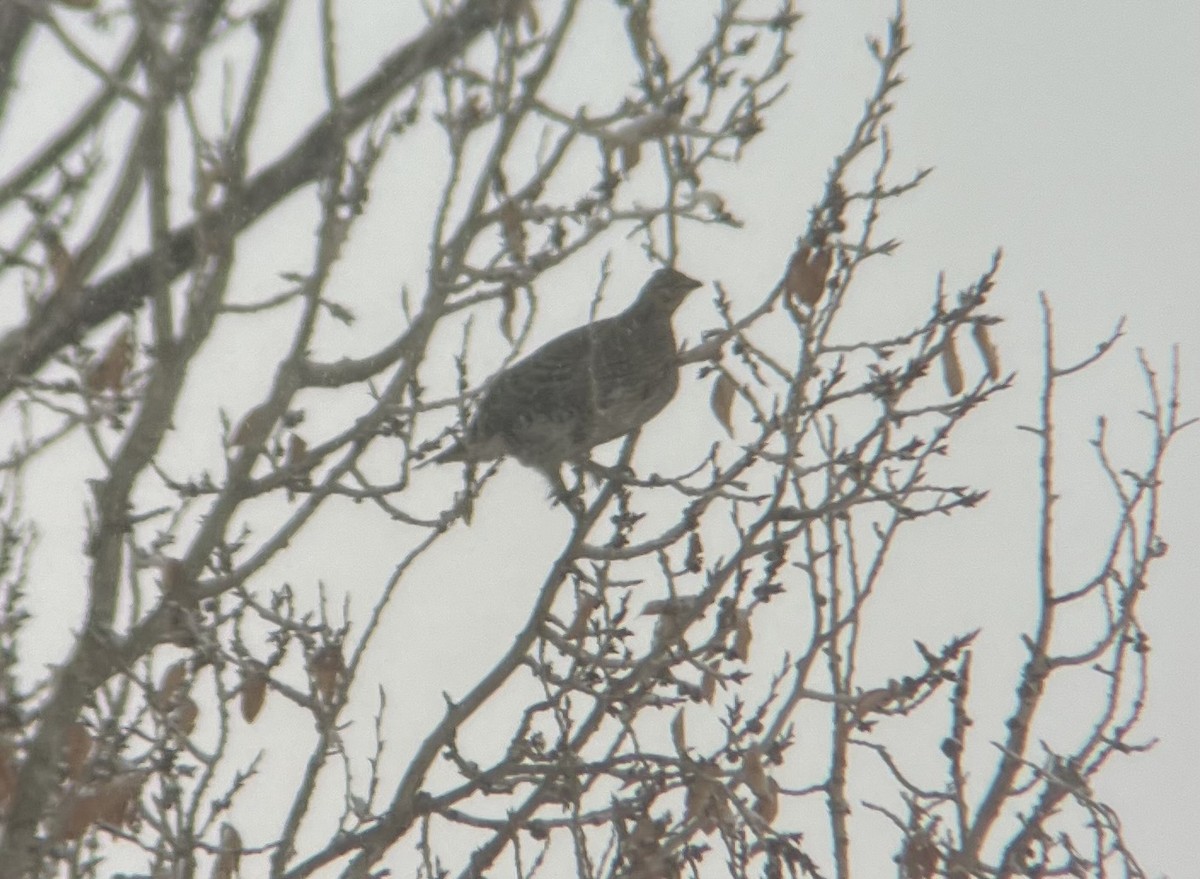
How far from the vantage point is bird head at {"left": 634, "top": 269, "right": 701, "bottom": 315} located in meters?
8.30

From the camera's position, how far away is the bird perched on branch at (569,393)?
7.31 metres

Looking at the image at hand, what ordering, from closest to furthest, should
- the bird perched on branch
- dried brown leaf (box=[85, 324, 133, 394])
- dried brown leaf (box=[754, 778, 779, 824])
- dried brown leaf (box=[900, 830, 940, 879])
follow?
dried brown leaf (box=[85, 324, 133, 394]) < dried brown leaf (box=[900, 830, 940, 879]) < dried brown leaf (box=[754, 778, 779, 824]) < the bird perched on branch

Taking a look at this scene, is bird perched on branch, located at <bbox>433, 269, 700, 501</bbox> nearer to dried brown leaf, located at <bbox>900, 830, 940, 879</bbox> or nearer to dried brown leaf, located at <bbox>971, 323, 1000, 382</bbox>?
dried brown leaf, located at <bbox>971, 323, 1000, 382</bbox>

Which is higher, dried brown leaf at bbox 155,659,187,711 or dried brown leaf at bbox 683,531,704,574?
dried brown leaf at bbox 683,531,704,574

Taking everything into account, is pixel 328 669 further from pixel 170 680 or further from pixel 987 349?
pixel 987 349

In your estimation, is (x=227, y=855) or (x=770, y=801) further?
(x=770, y=801)

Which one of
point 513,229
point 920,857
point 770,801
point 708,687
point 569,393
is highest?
point 569,393

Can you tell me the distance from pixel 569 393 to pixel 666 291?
101 centimetres

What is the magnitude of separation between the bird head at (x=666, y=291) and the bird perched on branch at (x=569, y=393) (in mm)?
135

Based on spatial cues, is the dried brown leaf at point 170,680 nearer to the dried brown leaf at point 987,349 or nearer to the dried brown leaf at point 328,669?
the dried brown leaf at point 328,669

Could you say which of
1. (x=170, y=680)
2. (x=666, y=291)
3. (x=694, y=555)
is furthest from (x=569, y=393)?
(x=170, y=680)

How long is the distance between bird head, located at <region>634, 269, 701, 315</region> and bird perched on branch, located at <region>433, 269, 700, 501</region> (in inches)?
5.3

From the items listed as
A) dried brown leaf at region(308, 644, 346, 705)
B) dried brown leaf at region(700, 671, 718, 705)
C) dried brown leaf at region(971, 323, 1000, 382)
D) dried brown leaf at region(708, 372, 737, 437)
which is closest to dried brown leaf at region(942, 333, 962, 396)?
dried brown leaf at region(971, 323, 1000, 382)

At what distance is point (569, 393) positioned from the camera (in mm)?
7633
